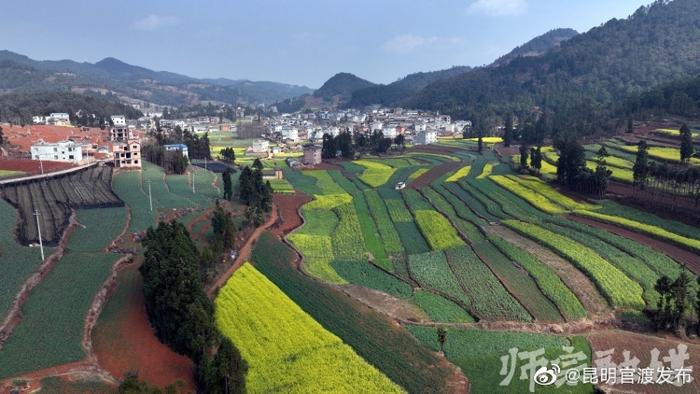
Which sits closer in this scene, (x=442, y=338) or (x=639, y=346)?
(x=442, y=338)

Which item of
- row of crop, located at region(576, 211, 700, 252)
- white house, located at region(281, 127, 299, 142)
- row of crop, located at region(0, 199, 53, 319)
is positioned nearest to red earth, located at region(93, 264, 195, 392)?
row of crop, located at region(0, 199, 53, 319)

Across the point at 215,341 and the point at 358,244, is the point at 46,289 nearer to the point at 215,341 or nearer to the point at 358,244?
the point at 215,341

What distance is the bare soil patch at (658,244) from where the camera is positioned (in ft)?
96.3

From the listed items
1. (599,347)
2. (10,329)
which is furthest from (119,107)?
(599,347)

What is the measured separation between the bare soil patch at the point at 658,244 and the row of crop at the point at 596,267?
3.78 meters

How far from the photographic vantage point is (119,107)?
135 meters

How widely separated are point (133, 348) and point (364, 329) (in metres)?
9.17

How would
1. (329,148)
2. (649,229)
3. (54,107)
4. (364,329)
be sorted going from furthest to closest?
1. (54,107)
2. (329,148)
3. (649,229)
4. (364,329)

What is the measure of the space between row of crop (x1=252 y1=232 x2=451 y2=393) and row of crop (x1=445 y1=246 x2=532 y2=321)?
4.70 metres

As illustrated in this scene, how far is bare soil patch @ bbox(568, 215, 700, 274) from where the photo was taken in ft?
96.3

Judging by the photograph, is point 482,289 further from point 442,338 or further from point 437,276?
point 442,338

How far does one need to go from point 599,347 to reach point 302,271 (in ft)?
50.7

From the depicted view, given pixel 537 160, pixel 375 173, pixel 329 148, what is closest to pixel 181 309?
pixel 537 160

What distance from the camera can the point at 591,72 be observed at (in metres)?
139
